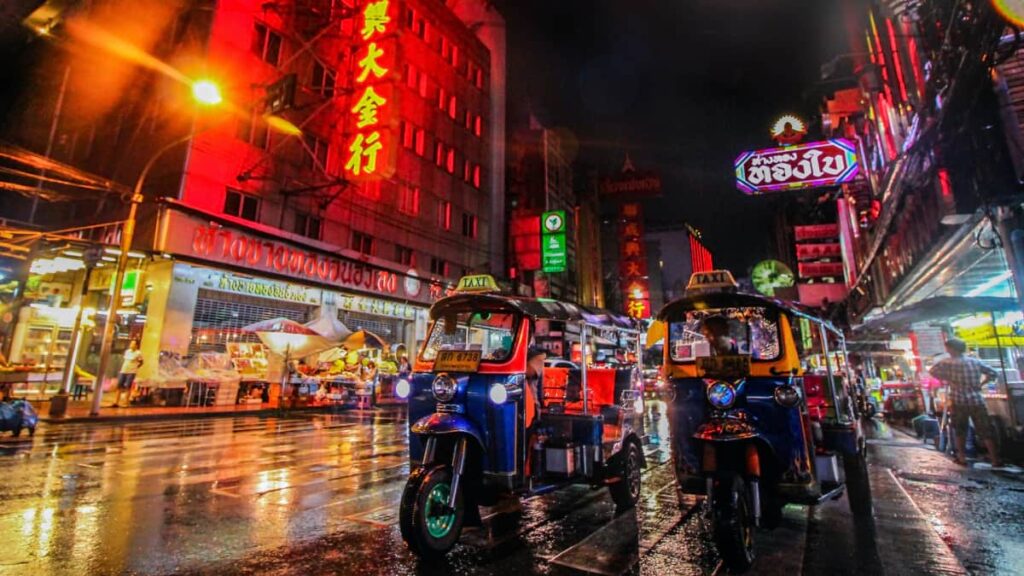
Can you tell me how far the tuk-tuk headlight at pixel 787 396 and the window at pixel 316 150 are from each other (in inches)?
882

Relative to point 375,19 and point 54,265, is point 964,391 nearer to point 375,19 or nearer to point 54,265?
point 375,19

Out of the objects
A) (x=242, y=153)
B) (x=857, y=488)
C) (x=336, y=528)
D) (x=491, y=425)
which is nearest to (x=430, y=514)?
(x=491, y=425)

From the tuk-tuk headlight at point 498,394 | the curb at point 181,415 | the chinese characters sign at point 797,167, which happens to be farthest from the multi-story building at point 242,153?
the tuk-tuk headlight at point 498,394

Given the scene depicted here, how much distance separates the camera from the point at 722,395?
511cm

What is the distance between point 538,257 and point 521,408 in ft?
105

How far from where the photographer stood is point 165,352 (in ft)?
56.9

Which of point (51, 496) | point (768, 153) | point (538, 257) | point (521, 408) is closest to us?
point (521, 408)

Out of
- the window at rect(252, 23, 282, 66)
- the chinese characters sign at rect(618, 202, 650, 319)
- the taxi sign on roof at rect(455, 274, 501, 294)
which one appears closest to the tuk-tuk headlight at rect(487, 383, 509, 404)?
the taxi sign on roof at rect(455, 274, 501, 294)

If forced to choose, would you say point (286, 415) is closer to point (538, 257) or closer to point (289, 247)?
point (289, 247)

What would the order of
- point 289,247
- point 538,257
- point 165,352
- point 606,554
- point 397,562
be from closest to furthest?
point 397,562 → point 606,554 → point 165,352 → point 289,247 → point 538,257

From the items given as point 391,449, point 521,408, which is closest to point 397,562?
point 521,408

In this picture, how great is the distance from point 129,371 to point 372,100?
47.6 ft

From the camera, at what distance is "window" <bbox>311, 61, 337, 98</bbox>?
2389cm

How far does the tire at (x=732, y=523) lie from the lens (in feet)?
13.2
